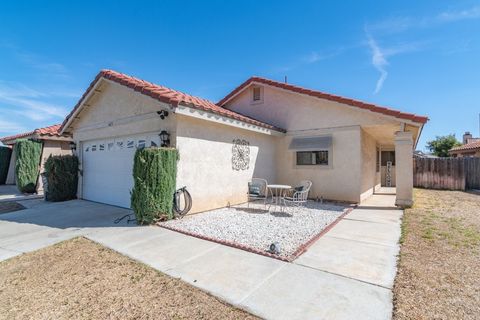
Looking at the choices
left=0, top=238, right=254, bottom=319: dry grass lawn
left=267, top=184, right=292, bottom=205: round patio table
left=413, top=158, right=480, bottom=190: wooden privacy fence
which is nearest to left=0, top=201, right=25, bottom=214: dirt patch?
left=0, top=238, right=254, bottom=319: dry grass lawn

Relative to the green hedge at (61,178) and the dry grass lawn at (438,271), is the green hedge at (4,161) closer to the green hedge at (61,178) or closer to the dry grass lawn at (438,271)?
the green hedge at (61,178)

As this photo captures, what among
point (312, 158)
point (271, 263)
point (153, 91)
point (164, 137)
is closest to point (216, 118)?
point (164, 137)

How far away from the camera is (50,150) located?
17.6 metres

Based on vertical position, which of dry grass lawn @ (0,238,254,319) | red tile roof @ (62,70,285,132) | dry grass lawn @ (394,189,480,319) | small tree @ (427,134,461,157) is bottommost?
dry grass lawn @ (0,238,254,319)

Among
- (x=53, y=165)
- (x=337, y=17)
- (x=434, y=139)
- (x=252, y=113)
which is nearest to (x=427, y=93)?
(x=337, y=17)

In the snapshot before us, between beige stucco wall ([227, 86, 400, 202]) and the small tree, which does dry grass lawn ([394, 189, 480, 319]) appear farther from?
the small tree

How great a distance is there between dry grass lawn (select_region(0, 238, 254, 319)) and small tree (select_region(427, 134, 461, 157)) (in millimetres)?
58870

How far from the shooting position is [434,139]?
51375 mm

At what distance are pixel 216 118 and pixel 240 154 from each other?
9.26 feet

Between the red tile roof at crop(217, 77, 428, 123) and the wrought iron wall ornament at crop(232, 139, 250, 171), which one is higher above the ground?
the red tile roof at crop(217, 77, 428, 123)

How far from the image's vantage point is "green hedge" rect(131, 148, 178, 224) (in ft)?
26.6

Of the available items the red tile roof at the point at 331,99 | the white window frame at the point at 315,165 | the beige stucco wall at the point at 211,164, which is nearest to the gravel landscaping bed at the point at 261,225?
the beige stucco wall at the point at 211,164

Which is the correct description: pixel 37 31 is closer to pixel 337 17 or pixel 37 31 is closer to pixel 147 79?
pixel 147 79

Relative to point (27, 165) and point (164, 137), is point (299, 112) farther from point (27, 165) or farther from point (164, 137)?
point (27, 165)
